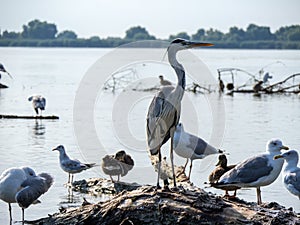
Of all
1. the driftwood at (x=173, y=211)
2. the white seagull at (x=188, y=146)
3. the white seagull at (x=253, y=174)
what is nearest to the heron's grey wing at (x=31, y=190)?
the driftwood at (x=173, y=211)

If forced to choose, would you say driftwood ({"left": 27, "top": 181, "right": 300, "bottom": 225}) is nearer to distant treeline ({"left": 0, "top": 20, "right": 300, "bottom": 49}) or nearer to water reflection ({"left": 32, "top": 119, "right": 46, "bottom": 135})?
water reflection ({"left": 32, "top": 119, "right": 46, "bottom": 135})

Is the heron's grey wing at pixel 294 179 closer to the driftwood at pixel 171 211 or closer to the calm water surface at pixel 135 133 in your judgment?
the calm water surface at pixel 135 133

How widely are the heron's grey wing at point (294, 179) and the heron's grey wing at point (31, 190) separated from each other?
3390 mm

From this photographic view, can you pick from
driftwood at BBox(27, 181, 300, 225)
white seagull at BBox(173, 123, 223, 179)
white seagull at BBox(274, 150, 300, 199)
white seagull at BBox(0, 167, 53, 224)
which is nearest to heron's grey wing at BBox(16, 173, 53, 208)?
white seagull at BBox(0, 167, 53, 224)

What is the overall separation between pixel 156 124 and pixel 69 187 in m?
3.31

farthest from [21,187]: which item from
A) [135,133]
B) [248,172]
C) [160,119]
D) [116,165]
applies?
[135,133]

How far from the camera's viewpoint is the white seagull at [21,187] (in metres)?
9.13

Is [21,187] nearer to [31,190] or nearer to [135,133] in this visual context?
[31,190]

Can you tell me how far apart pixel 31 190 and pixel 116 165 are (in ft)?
9.62

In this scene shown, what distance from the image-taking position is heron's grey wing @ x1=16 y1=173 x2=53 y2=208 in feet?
29.9

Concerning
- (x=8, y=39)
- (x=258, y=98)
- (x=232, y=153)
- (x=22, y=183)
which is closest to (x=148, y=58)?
(x=258, y=98)

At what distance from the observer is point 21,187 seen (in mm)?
9297

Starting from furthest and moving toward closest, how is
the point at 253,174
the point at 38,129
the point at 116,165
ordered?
the point at 38,129, the point at 116,165, the point at 253,174

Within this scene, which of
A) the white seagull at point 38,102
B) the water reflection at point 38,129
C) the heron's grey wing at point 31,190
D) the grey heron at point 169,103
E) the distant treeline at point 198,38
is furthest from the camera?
the distant treeline at point 198,38
